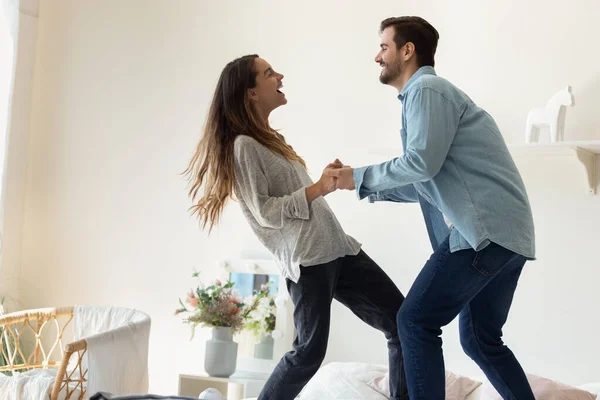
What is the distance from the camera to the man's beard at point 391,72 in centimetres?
212

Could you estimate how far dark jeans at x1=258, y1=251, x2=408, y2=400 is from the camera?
2.13 m

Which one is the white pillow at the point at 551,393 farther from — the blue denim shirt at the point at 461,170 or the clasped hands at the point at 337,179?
the clasped hands at the point at 337,179

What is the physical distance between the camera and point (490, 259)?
1.89 meters

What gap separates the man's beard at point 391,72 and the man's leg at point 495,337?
609 mm

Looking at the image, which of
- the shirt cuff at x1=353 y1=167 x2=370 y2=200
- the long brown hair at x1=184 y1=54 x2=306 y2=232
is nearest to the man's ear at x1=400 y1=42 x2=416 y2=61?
the shirt cuff at x1=353 y1=167 x2=370 y2=200

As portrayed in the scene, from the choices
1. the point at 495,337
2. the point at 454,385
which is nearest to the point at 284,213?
the point at 495,337

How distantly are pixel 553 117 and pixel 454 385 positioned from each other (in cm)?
100

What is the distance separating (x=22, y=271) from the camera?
4020 mm

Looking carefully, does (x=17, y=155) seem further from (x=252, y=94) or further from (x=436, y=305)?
(x=436, y=305)

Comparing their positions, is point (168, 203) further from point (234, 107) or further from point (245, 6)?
point (234, 107)

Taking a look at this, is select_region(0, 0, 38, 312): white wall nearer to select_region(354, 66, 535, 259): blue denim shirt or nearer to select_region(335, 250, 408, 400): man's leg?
select_region(335, 250, 408, 400): man's leg

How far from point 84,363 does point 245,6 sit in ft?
6.07

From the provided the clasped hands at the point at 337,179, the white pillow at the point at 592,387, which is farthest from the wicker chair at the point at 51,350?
the white pillow at the point at 592,387

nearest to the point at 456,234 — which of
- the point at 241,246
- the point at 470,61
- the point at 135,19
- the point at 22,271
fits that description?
the point at 470,61
